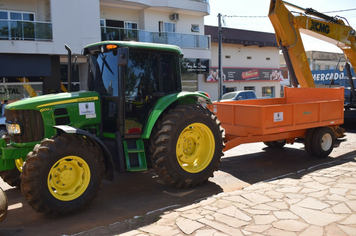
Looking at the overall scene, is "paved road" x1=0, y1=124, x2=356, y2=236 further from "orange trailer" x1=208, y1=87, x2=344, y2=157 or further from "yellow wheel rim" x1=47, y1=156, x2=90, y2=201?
"orange trailer" x1=208, y1=87, x2=344, y2=157

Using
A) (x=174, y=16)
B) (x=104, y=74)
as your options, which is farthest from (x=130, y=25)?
(x=104, y=74)

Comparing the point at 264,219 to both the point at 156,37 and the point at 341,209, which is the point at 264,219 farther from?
the point at 156,37

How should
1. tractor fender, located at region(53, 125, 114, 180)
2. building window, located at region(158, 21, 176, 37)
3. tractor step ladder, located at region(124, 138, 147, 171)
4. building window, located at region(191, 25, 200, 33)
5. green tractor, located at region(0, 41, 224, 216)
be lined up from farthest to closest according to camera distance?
building window, located at region(191, 25, 200, 33), building window, located at region(158, 21, 176, 37), tractor step ladder, located at region(124, 138, 147, 171), tractor fender, located at region(53, 125, 114, 180), green tractor, located at region(0, 41, 224, 216)

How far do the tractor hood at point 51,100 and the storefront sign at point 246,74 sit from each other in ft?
77.4

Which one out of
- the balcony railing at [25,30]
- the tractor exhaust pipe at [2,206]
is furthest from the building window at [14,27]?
the tractor exhaust pipe at [2,206]

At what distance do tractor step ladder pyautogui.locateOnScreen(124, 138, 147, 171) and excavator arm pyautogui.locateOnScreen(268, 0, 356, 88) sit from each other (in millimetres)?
6251

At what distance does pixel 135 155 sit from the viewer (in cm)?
579

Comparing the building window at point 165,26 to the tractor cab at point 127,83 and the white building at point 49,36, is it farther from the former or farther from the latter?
the tractor cab at point 127,83

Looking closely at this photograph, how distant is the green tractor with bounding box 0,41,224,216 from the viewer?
485cm

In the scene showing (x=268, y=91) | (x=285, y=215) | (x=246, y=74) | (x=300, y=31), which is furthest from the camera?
(x=268, y=91)

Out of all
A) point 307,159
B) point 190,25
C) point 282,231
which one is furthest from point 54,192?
point 190,25

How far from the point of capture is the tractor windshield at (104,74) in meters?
5.82

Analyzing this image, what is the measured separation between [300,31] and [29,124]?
29.2 feet

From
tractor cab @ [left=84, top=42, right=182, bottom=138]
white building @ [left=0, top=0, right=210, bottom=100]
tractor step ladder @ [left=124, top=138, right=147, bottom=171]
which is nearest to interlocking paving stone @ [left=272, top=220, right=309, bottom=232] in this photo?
tractor step ladder @ [left=124, top=138, right=147, bottom=171]
